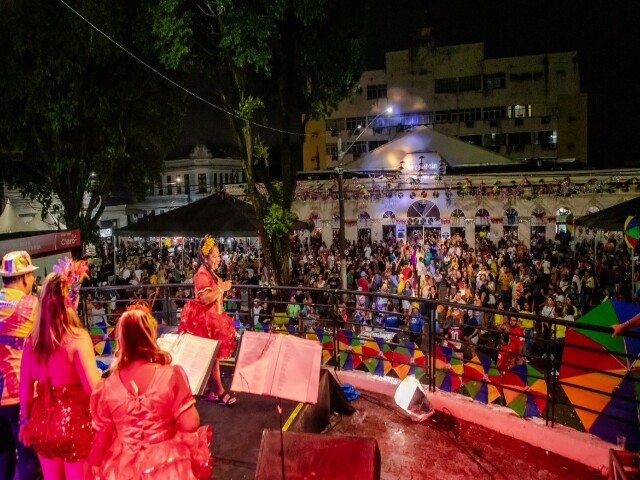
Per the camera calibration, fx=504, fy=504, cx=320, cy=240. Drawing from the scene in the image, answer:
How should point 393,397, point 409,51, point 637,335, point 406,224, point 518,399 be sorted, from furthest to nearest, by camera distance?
point 409,51
point 406,224
point 393,397
point 518,399
point 637,335

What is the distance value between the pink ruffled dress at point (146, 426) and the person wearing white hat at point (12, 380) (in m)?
1.12

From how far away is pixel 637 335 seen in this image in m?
3.94

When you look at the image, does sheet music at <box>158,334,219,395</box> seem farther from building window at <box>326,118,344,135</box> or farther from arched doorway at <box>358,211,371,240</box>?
building window at <box>326,118,344,135</box>

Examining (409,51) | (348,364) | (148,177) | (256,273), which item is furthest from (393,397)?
(409,51)

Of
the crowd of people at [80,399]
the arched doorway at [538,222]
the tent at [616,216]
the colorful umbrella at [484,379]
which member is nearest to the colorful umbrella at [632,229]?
the tent at [616,216]

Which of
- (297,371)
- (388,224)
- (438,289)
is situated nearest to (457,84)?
(388,224)

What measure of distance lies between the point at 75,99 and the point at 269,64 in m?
6.75

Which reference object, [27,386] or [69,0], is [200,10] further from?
[27,386]

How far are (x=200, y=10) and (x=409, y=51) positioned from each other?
38443mm

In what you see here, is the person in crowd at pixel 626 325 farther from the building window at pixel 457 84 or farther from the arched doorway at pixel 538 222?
the building window at pixel 457 84

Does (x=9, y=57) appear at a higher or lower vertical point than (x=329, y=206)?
higher

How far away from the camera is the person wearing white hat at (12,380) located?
Result: 3533mm

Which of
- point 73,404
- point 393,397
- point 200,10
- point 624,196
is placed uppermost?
point 200,10

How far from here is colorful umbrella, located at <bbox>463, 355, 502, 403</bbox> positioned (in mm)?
5924
